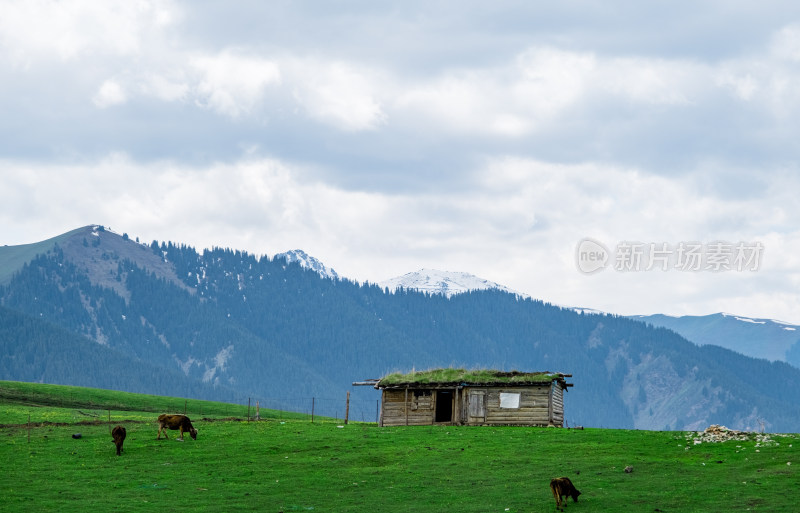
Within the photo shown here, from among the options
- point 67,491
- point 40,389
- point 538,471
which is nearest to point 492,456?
point 538,471

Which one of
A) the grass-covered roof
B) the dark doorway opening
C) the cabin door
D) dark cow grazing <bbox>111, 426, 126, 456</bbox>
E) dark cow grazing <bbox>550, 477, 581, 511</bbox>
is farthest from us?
the dark doorway opening

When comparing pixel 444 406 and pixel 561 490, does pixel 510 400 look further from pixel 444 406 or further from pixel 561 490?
pixel 561 490

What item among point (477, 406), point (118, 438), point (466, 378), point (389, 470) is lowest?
point (389, 470)

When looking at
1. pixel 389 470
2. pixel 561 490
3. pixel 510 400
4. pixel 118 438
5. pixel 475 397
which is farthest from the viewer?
pixel 475 397

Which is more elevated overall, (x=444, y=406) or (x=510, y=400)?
(x=510, y=400)

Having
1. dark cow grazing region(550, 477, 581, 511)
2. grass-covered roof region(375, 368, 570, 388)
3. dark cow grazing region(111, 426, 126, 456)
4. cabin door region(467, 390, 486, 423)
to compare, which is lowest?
dark cow grazing region(550, 477, 581, 511)

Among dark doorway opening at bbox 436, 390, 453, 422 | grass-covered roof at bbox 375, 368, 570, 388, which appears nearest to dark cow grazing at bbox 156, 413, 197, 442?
grass-covered roof at bbox 375, 368, 570, 388

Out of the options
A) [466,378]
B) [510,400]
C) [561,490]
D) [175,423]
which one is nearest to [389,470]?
[561,490]

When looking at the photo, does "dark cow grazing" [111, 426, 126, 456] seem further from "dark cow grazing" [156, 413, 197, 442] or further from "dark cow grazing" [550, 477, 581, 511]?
"dark cow grazing" [550, 477, 581, 511]

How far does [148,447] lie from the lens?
57812 millimetres

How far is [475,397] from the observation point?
257 feet

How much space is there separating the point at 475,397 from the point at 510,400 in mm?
2928

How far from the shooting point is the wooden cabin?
77.0m

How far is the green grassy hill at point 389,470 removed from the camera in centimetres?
4156
